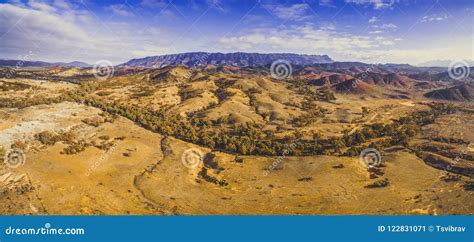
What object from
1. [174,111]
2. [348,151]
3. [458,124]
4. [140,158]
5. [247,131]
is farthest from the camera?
[174,111]

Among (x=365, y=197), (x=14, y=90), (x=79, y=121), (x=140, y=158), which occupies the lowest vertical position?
(x=365, y=197)

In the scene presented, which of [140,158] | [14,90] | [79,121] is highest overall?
[14,90]

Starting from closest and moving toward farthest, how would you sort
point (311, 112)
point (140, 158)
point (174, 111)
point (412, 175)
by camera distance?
point (412, 175)
point (140, 158)
point (174, 111)
point (311, 112)

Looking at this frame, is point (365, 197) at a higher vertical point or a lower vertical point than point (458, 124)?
lower

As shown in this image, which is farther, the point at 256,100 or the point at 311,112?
the point at 256,100

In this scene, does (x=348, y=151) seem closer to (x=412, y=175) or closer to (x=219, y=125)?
(x=412, y=175)

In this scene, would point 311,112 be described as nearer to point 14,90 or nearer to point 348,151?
point 348,151

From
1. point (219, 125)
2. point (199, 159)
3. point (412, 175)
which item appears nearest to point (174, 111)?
point (219, 125)

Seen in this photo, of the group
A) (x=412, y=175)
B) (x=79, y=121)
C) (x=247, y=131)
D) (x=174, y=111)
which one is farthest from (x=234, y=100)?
(x=412, y=175)

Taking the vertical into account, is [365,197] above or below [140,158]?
below
